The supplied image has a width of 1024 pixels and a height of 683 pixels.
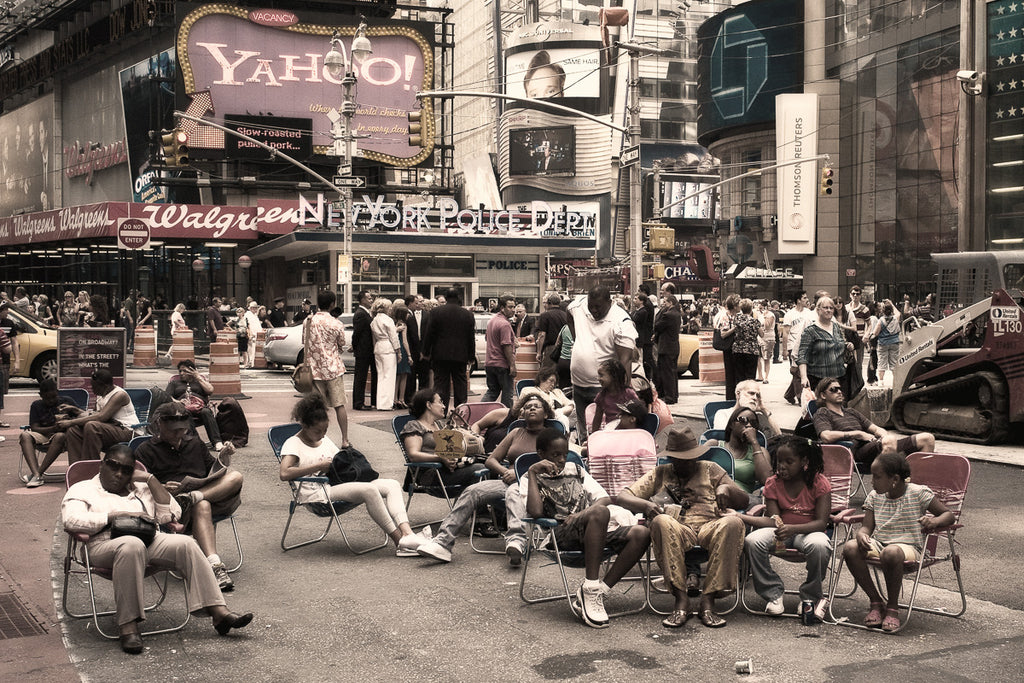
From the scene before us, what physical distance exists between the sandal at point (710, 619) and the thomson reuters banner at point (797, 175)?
6252 centimetres

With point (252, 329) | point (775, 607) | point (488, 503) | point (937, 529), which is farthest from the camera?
point (252, 329)

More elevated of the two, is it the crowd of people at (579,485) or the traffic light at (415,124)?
the traffic light at (415,124)

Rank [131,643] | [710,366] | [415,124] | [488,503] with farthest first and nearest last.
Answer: [415,124] → [710,366] → [488,503] → [131,643]

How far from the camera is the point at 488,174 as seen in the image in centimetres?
7381

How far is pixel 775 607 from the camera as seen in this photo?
7.15 metres

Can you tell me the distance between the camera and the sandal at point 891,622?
6777mm

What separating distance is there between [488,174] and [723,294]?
673 inches

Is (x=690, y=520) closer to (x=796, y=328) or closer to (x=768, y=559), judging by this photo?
(x=768, y=559)

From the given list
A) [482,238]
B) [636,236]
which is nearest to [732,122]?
[482,238]

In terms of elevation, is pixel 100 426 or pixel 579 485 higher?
pixel 100 426

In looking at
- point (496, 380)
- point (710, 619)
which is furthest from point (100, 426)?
point (496, 380)

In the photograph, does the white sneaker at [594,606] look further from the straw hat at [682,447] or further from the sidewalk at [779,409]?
the sidewalk at [779,409]

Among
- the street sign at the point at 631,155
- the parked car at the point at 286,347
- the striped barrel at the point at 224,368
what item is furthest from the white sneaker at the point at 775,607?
the parked car at the point at 286,347

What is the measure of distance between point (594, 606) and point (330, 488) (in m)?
2.72
